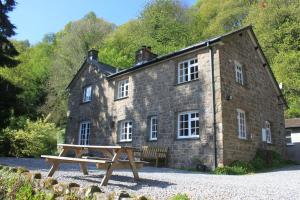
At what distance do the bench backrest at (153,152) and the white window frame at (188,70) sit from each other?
361 cm

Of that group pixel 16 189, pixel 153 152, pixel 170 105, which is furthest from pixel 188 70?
pixel 16 189

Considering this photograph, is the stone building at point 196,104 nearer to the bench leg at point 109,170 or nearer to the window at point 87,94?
the window at point 87,94

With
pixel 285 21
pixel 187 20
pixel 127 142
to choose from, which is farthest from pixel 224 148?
pixel 187 20

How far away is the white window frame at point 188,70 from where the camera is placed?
607 inches

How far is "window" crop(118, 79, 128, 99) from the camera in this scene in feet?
63.2

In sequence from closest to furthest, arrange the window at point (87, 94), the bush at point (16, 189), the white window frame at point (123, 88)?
the bush at point (16, 189)
the white window frame at point (123, 88)
the window at point (87, 94)

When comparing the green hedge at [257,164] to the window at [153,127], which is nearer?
the green hedge at [257,164]

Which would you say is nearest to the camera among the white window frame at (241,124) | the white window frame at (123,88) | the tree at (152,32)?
the white window frame at (241,124)

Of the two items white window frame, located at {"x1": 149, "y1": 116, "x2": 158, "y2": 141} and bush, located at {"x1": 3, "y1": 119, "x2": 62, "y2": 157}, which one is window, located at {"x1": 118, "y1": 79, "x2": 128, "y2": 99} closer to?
white window frame, located at {"x1": 149, "y1": 116, "x2": 158, "y2": 141}

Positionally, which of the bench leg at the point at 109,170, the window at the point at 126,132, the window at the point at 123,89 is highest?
the window at the point at 123,89

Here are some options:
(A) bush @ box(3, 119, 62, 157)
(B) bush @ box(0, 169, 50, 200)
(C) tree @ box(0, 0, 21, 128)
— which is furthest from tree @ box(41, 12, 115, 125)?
(B) bush @ box(0, 169, 50, 200)

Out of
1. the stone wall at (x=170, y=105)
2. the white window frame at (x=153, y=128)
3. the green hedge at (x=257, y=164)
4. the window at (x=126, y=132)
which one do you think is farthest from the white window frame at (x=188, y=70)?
the green hedge at (x=257, y=164)

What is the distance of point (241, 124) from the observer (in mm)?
15484

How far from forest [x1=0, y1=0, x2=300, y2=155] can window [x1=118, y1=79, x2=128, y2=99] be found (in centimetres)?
958
